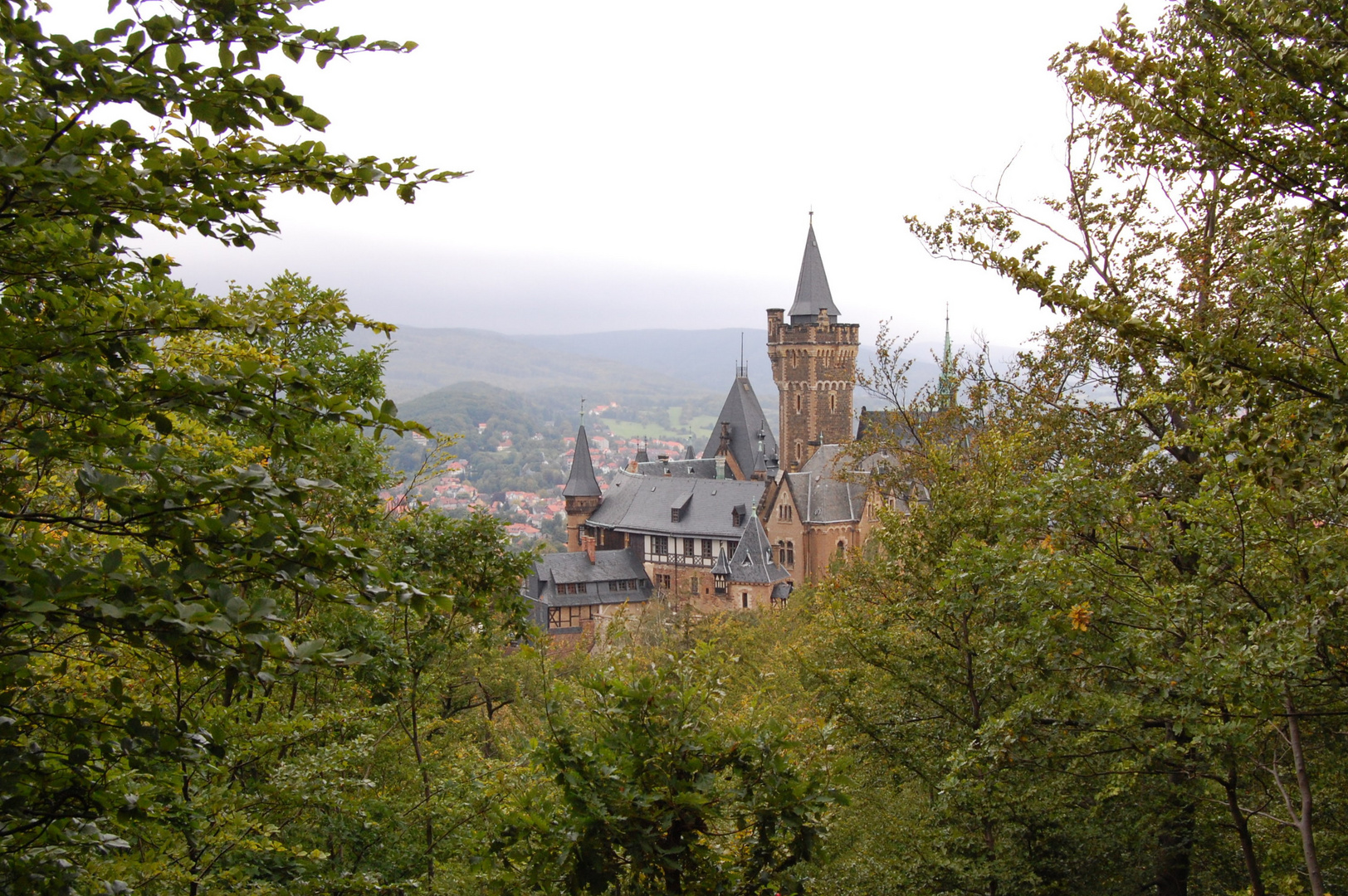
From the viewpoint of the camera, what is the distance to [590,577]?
64.9 metres

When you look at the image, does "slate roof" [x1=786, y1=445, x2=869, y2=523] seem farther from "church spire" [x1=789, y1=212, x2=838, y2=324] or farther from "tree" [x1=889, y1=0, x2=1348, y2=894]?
"tree" [x1=889, y1=0, x2=1348, y2=894]

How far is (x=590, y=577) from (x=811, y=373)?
21921 millimetres

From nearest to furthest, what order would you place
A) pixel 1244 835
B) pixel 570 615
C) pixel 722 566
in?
pixel 1244 835 < pixel 722 566 < pixel 570 615

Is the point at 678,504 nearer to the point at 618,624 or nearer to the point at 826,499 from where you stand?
the point at 826,499

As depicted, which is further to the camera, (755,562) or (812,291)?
(812,291)

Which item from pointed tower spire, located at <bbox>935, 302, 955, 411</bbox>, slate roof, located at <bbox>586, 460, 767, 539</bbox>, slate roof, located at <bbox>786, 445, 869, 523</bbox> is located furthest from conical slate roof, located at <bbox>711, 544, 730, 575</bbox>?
pointed tower spire, located at <bbox>935, 302, 955, 411</bbox>

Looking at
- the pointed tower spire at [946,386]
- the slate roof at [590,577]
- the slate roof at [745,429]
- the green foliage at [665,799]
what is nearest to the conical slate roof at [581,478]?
the slate roof at [590,577]

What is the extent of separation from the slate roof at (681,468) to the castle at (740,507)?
0.15 meters

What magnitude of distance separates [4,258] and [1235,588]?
30.5 feet

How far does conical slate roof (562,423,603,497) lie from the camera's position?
7219cm

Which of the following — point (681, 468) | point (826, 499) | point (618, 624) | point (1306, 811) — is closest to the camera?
point (1306, 811)

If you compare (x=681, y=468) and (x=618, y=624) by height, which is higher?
(x=681, y=468)

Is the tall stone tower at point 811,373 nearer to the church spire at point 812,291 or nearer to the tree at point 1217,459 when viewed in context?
the church spire at point 812,291

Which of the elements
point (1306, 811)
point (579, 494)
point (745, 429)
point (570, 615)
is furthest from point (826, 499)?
point (1306, 811)
